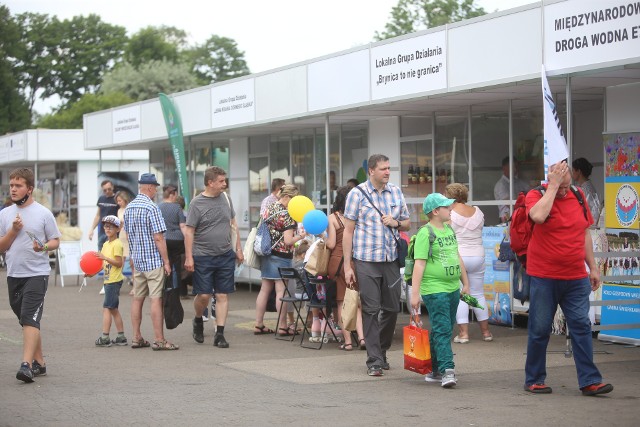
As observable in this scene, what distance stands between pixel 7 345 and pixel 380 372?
16.5ft

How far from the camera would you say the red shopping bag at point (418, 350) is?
8852mm

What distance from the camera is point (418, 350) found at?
29.2ft

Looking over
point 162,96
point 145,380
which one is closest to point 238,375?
point 145,380

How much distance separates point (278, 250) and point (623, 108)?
4.33 metres

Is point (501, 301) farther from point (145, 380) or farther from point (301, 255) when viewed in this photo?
point (145, 380)

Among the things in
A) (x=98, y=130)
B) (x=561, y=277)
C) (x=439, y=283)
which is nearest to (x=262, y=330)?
(x=439, y=283)

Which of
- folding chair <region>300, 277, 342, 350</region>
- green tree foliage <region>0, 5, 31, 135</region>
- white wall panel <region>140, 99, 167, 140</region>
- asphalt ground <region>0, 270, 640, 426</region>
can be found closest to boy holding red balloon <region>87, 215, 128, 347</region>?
asphalt ground <region>0, 270, 640, 426</region>

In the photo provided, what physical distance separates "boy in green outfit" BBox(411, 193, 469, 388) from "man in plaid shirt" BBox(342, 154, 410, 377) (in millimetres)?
672

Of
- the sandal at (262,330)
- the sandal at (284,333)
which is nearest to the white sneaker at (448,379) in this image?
the sandal at (284,333)

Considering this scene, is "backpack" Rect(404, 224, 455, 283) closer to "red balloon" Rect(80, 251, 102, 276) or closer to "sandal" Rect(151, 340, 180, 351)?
"sandal" Rect(151, 340, 180, 351)

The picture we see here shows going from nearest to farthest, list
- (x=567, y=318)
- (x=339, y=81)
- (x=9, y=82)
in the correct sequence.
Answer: (x=567, y=318), (x=339, y=81), (x=9, y=82)

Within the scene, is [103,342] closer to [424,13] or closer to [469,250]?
[469,250]

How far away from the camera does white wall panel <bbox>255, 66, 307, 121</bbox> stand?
50.1 feet

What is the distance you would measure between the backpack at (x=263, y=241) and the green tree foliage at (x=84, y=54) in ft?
225
